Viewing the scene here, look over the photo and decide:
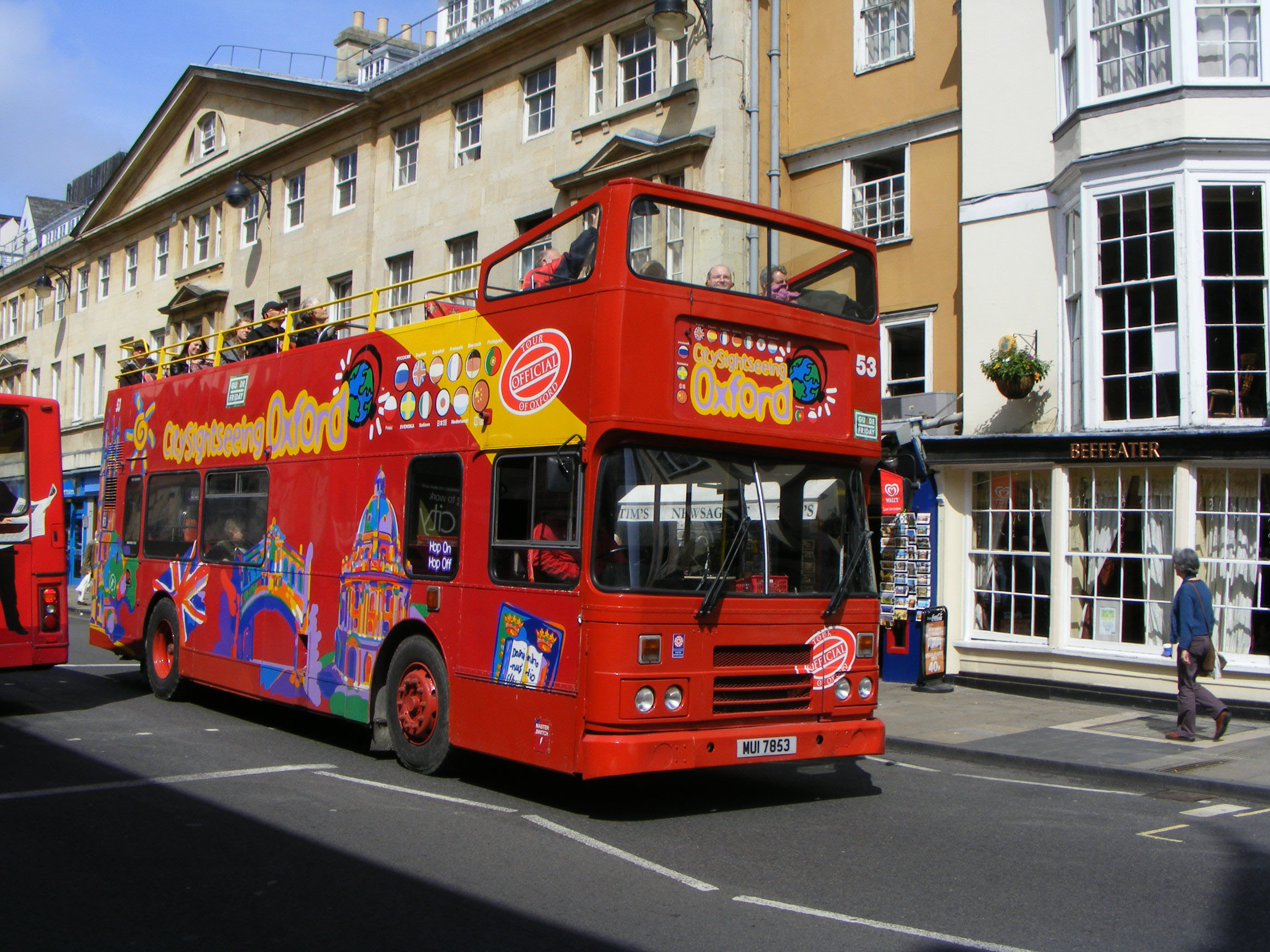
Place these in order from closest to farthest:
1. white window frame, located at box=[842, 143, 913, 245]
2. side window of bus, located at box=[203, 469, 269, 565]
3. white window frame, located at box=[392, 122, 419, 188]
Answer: side window of bus, located at box=[203, 469, 269, 565] → white window frame, located at box=[842, 143, 913, 245] → white window frame, located at box=[392, 122, 419, 188]

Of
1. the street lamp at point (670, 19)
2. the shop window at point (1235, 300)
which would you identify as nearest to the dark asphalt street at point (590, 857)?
the shop window at point (1235, 300)

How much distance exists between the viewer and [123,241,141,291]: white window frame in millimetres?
36594

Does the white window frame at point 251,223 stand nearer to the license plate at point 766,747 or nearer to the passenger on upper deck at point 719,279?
the passenger on upper deck at point 719,279

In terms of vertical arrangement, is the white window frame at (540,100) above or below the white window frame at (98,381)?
above

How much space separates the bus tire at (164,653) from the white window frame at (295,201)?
1733cm

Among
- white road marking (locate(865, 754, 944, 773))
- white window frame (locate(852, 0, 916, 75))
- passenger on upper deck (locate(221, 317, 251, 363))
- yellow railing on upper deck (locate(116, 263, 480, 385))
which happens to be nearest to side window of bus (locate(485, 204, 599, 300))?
yellow railing on upper deck (locate(116, 263, 480, 385))

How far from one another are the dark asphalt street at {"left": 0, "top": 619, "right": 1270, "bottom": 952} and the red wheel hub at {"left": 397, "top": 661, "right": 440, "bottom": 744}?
332 mm

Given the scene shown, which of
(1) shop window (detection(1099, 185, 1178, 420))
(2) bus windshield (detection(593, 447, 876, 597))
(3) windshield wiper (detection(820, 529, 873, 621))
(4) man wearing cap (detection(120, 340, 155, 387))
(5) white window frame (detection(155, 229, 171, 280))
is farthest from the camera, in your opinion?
(5) white window frame (detection(155, 229, 171, 280))

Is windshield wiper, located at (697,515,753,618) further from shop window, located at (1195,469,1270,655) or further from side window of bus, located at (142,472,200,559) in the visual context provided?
shop window, located at (1195,469,1270,655)

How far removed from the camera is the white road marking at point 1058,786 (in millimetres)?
9195

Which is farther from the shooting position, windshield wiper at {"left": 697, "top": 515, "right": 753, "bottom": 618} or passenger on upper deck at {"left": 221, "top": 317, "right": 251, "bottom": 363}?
passenger on upper deck at {"left": 221, "top": 317, "right": 251, "bottom": 363}

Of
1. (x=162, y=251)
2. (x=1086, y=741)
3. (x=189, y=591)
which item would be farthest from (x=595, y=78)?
(x=162, y=251)

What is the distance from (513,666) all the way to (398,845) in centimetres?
155

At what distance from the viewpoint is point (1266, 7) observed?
13156mm
